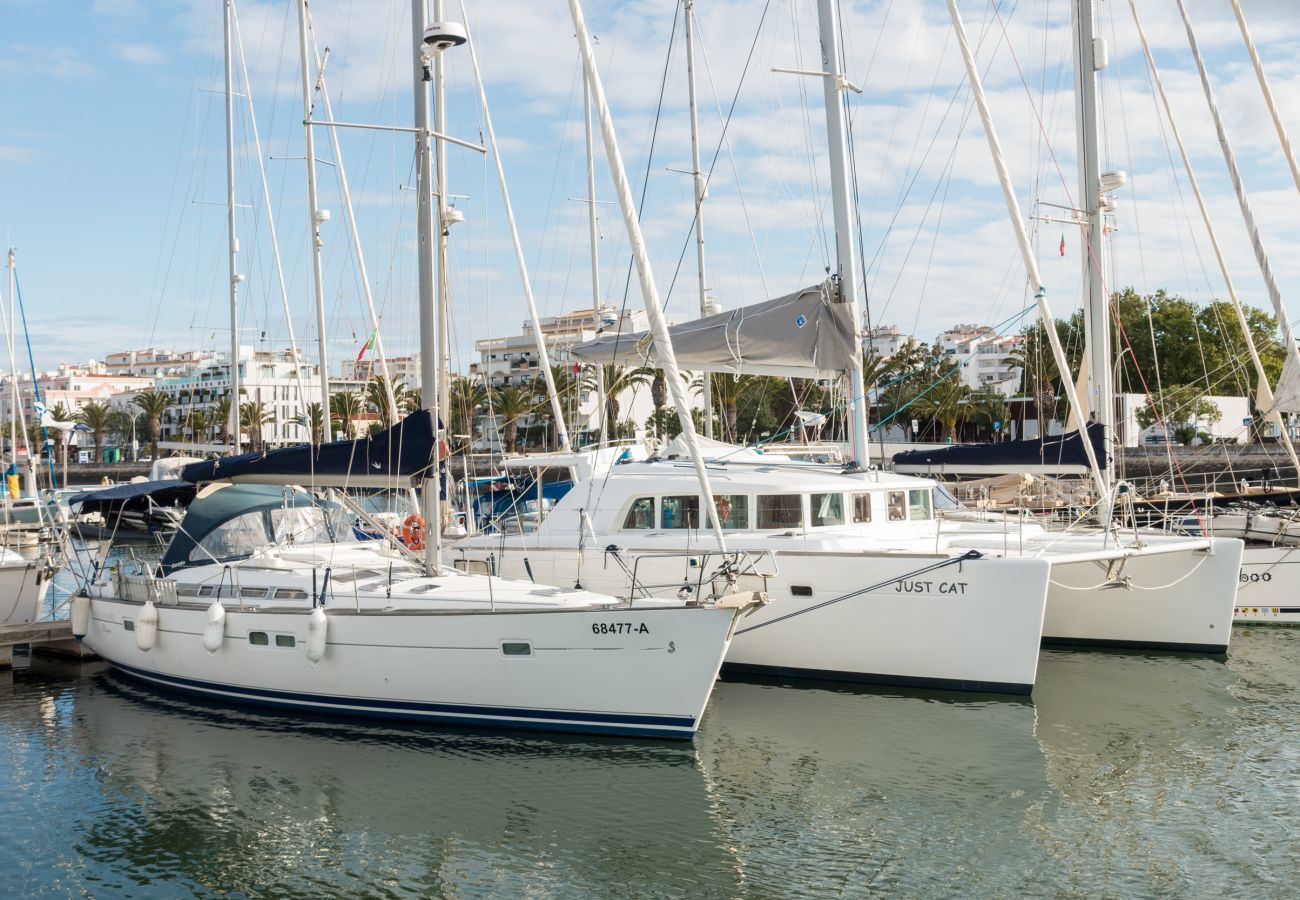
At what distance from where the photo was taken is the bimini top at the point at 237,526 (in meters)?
13.6

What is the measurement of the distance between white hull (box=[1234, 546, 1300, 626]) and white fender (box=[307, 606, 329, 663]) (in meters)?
13.3

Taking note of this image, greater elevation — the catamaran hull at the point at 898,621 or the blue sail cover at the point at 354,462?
the blue sail cover at the point at 354,462

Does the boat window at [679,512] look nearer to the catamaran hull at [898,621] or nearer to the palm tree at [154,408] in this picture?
the catamaran hull at [898,621]

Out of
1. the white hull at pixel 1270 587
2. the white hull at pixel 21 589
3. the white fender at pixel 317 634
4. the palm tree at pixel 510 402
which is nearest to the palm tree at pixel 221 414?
the palm tree at pixel 510 402

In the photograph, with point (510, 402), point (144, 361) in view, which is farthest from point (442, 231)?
point (144, 361)

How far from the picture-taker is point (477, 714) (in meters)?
11.0

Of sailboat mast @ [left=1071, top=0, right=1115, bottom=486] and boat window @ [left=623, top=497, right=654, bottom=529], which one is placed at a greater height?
sailboat mast @ [left=1071, top=0, right=1115, bottom=486]

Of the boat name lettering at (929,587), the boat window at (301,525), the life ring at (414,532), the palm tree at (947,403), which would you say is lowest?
the boat name lettering at (929,587)

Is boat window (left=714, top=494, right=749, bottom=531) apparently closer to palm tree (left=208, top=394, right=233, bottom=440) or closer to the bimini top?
the bimini top

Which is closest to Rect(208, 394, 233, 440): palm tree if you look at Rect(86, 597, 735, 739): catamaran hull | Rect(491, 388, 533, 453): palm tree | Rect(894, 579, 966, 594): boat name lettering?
Rect(491, 388, 533, 453): palm tree

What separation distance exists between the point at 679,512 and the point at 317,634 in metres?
4.95

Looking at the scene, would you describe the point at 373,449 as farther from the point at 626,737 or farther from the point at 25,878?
the point at 25,878

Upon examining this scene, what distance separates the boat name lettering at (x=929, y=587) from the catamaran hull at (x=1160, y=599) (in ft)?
9.19

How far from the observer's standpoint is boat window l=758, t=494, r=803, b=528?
13.5 metres
